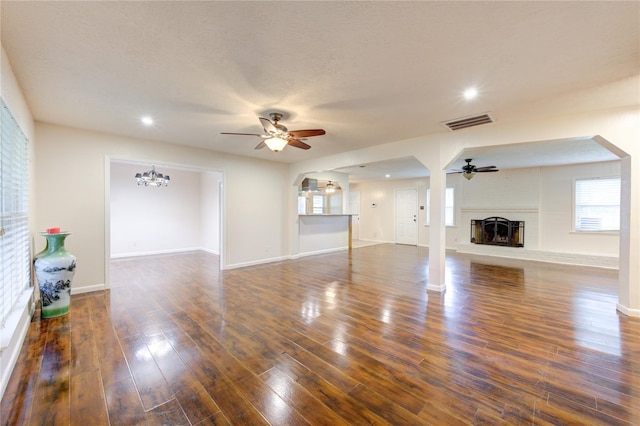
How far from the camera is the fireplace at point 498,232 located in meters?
7.20

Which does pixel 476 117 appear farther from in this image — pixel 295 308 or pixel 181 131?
pixel 181 131

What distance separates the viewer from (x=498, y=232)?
7535 mm

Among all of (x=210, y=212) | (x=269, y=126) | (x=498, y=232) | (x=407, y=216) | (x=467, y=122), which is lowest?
(x=498, y=232)

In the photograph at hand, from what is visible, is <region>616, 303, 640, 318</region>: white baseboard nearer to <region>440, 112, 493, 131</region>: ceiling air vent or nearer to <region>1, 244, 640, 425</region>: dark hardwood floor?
<region>1, 244, 640, 425</region>: dark hardwood floor

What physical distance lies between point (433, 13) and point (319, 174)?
6.17m

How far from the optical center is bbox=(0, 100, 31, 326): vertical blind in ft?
7.09

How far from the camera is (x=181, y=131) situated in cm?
408

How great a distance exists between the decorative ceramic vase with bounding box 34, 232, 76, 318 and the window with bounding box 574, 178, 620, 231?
32.3 ft

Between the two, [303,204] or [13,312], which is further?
[303,204]

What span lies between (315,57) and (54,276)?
12.3 feet

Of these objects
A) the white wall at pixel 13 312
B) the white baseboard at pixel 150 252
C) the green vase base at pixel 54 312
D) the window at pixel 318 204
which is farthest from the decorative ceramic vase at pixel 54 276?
the window at pixel 318 204

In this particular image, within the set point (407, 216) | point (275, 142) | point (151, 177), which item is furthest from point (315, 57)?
point (407, 216)

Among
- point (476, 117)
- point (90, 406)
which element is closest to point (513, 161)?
point (476, 117)

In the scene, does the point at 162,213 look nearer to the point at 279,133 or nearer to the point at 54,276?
the point at 54,276
